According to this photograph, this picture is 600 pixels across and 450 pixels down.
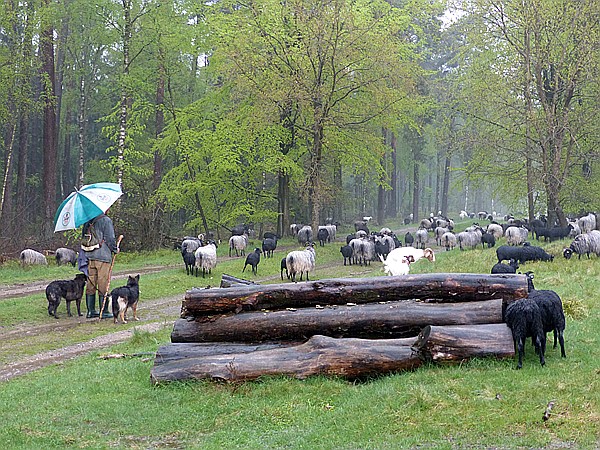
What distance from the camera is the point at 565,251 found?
2250cm

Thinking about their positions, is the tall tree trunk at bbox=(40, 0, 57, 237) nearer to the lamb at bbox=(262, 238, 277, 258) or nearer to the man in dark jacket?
the lamb at bbox=(262, 238, 277, 258)

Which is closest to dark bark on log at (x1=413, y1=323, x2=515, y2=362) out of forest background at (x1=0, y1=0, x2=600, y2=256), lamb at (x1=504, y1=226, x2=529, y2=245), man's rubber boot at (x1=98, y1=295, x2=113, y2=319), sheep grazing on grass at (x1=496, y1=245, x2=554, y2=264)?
man's rubber boot at (x1=98, y1=295, x2=113, y2=319)

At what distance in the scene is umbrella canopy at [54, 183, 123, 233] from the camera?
51.4 feet

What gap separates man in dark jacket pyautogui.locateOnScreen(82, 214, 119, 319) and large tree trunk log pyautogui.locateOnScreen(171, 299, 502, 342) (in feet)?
21.8

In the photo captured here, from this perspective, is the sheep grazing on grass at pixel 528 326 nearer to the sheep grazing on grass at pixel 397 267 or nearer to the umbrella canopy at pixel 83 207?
the umbrella canopy at pixel 83 207

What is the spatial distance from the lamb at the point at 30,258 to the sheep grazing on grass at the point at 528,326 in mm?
21170

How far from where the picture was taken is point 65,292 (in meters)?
16.9

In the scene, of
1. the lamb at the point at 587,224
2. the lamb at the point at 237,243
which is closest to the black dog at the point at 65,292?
the lamb at the point at 237,243

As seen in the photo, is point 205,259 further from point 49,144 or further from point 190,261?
point 49,144

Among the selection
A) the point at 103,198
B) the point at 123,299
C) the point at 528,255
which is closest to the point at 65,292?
the point at 123,299

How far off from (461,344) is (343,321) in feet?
6.23

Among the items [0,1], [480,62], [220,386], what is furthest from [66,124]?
[220,386]

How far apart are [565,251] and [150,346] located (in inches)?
606

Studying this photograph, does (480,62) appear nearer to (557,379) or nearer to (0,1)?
(0,1)
